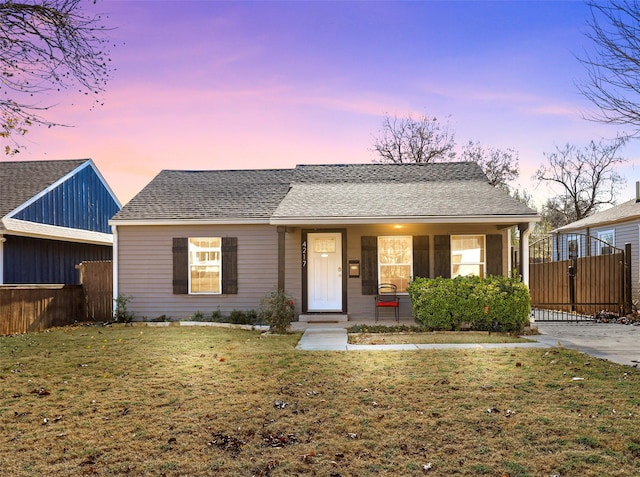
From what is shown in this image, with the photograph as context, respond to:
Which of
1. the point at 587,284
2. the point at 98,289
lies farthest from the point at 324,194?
the point at 587,284

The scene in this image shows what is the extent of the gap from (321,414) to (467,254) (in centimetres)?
921

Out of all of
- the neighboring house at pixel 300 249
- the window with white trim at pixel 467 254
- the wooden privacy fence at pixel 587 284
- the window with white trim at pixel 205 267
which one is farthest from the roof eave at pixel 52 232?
the wooden privacy fence at pixel 587 284

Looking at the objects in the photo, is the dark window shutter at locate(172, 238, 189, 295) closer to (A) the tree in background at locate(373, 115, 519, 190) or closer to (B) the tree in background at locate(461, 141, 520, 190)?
(A) the tree in background at locate(373, 115, 519, 190)

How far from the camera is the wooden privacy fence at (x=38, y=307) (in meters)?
12.0

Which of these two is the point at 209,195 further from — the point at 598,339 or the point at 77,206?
the point at 598,339

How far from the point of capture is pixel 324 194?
1459 cm

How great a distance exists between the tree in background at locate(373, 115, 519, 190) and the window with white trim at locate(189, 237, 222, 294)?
18132 mm

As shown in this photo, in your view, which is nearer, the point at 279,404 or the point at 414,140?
the point at 279,404

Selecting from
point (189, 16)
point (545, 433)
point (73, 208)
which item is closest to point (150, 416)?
point (545, 433)

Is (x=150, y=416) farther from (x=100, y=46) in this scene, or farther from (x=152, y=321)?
(x=152, y=321)

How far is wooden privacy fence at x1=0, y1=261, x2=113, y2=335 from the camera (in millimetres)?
12125

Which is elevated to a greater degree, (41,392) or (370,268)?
(370,268)

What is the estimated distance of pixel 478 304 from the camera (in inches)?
434

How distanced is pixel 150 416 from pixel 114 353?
3980 millimetres
